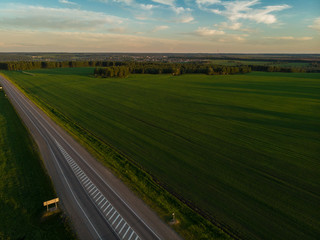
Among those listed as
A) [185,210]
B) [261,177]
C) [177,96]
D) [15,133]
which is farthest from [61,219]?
[177,96]

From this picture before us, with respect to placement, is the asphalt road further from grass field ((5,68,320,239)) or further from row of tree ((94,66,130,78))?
row of tree ((94,66,130,78))

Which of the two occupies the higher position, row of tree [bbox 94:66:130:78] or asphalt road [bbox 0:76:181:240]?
row of tree [bbox 94:66:130:78]

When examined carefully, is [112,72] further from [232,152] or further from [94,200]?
[94,200]

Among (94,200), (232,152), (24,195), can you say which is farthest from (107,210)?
(232,152)

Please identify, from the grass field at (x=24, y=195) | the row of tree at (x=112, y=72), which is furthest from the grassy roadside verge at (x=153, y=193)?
the row of tree at (x=112, y=72)

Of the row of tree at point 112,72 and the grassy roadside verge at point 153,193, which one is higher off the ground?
the row of tree at point 112,72

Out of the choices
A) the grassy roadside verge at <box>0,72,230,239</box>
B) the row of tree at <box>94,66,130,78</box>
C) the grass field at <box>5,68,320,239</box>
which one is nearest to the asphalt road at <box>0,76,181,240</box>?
the grassy roadside verge at <box>0,72,230,239</box>

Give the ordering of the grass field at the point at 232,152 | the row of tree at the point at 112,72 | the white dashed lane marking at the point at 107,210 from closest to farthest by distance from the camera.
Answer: the white dashed lane marking at the point at 107,210 < the grass field at the point at 232,152 < the row of tree at the point at 112,72

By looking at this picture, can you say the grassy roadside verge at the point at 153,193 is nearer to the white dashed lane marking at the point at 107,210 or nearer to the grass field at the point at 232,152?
the grass field at the point at 232,152
